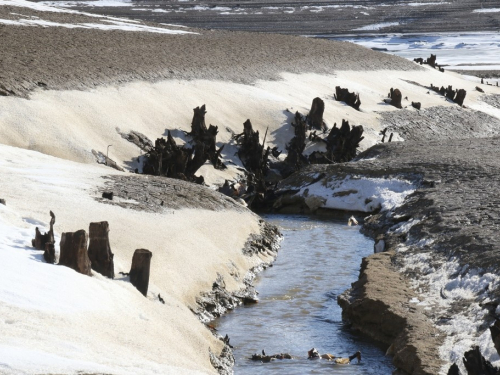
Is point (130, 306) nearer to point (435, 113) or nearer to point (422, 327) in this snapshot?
point (422, 327)

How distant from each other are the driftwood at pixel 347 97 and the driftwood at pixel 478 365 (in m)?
16.8

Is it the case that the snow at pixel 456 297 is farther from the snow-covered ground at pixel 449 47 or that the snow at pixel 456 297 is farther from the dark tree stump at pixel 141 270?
the snow-covered ground at pixel 449 47

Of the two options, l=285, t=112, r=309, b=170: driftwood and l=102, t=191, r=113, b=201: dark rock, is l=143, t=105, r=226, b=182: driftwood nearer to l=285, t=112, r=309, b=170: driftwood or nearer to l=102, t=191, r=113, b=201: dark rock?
l=285, t=112, r=309, b=170: driftwood

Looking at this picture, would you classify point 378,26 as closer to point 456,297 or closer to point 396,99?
point 396,99

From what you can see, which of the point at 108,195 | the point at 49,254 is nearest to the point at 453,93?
the point at 108,195

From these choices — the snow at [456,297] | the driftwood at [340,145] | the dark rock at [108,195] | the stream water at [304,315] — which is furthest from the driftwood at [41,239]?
the driftwood at [340,145]

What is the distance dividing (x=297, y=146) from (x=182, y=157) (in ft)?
12.6

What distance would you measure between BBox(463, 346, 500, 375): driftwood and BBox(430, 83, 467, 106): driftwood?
21084 mm

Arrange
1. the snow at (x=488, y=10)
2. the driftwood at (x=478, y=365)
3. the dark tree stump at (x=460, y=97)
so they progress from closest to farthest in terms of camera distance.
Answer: the driftwood at (x=478, y=365)
the dark tree stump at (x=460, y=97)
the snow at (x=488, y=10)

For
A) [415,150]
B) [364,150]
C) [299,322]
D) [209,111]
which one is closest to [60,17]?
[209,111]

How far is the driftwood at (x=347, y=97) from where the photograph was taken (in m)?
23.3

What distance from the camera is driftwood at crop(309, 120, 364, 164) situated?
18.8 metres

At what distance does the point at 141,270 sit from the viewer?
27.0ft

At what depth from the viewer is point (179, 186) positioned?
13.1 meters
